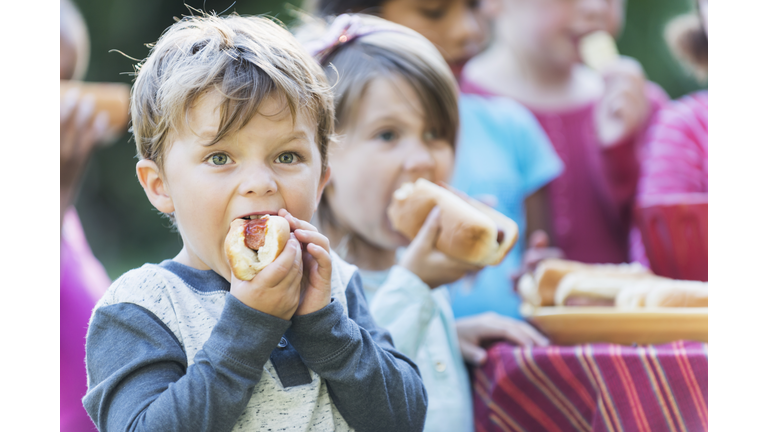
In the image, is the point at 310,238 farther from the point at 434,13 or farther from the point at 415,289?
the point at 434,13

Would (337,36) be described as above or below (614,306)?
above

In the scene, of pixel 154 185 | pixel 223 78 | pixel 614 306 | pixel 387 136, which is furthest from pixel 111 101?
pixel 614 306

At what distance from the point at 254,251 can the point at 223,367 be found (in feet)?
0.49

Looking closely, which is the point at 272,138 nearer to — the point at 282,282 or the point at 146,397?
the point at 282,282

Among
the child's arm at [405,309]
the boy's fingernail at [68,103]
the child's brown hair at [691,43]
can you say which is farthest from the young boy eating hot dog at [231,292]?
the child's brown hair at [691,43]

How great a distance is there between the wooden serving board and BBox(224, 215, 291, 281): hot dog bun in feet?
2.53

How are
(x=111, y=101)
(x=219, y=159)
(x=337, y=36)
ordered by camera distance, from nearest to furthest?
(x=219, y=159)
(x=337, y=36)
(x=111, y=101)

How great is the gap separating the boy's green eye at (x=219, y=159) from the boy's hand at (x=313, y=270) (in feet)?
0.36

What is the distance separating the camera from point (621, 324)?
1.24 meters

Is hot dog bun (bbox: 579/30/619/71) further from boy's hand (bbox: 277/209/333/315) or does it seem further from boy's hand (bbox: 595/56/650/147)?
boy's hand (bbox: 277/209/333/315)

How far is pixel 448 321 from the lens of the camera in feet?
4.64

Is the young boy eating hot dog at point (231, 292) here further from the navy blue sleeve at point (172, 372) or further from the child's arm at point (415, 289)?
the child's arm at point (415, 289)
